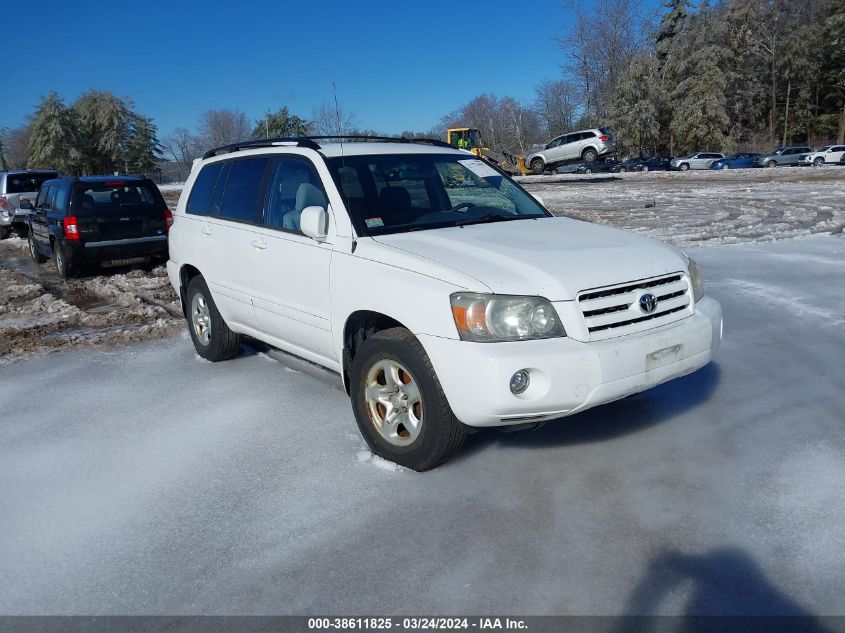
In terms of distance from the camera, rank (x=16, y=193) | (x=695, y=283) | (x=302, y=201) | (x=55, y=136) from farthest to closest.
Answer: (x=55, y=136), (x=16, y=193), (x=302, y=201), (x=695, y=283)

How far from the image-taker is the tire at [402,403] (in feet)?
12.1

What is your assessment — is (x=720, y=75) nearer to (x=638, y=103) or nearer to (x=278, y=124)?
(x=638, y=103)

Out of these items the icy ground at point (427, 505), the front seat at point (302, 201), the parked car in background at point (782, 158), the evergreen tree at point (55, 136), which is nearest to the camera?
the icy ground at point (427, 505)

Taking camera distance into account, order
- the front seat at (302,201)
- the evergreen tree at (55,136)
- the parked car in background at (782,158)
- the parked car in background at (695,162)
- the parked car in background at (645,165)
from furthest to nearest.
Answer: the evergreen tree at (55,136), the parked car in background at (695,162), the parked car in background at (645,165), the parked car in background at (782,158), the front seat at (302,201)

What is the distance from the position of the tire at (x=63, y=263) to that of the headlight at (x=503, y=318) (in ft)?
31.5

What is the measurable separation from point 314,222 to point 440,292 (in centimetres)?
108

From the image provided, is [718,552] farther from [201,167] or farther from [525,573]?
[201,167]

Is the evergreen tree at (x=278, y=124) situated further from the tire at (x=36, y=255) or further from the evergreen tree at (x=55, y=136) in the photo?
the tire at (x=36, y=255)

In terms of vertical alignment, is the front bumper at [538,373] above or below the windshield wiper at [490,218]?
below

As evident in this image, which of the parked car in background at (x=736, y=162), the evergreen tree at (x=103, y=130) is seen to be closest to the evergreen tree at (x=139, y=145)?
the evergreen tree at (x=103, y=130)

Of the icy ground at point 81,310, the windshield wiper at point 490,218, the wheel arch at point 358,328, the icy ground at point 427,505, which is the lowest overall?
the icy ground at point 427,505

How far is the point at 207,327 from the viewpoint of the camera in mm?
6227

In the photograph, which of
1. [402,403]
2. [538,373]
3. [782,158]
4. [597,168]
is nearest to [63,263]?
[402,403]

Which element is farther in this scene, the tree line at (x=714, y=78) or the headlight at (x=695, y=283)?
the tree line at (x=714, y=78)
